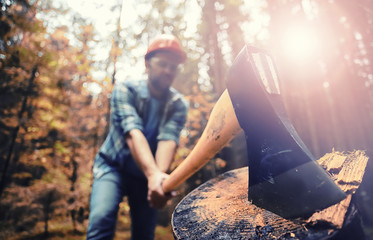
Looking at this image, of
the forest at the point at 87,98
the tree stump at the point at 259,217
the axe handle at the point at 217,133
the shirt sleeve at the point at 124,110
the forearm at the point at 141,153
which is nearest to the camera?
the tree stump at the point at 259,217

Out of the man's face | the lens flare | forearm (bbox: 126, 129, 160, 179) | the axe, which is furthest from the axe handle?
the lens flare

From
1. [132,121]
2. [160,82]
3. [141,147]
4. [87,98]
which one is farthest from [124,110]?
[87,98]

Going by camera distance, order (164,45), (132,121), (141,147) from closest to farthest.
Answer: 1. (141,147)
2. (132,121)
3. (164,45)

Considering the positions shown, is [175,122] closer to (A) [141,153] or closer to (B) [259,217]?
(A) [141,153]

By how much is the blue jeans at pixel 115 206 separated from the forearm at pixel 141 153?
28cm

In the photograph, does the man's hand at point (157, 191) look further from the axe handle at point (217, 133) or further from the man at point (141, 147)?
the axe handle at point (217, 133)

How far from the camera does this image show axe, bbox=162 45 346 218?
0.70 meters

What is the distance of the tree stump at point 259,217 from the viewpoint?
0.62m

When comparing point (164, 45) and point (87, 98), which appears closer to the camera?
point (164, 45)

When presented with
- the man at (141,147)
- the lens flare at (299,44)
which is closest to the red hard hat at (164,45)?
the man at (141,147)

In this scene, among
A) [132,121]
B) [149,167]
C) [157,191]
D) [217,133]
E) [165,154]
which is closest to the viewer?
[217,133]

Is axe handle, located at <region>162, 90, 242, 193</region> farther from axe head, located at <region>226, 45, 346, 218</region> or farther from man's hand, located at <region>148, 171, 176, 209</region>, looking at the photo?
man's hand, located at <region>148, 171, 176, 209</region>

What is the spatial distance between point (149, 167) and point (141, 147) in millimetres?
190

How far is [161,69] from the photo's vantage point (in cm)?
204
